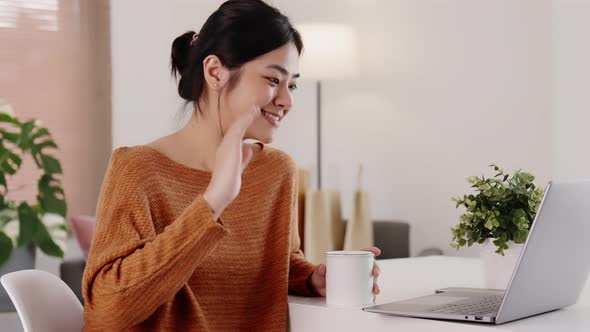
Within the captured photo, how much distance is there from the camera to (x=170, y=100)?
4.84 metres

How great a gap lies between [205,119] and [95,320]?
1.45 ft

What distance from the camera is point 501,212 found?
4.62 ft

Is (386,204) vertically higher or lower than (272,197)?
lower

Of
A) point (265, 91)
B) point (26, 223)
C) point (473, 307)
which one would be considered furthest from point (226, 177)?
point (26, 223)

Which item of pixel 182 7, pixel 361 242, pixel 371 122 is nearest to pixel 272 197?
pixel 361 242

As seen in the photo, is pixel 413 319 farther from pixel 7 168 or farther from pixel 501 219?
pixel 7 168

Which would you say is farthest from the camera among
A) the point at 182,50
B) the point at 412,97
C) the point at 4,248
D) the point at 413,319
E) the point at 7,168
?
the point at 412,97

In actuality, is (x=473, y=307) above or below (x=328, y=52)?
A: below

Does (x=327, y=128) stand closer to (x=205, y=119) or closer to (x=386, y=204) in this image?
(x=386, y=204)

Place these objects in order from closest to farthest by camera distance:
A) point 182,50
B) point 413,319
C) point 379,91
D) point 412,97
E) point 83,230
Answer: point 413,319 < point 182,50 < point 83,230 < point 412,97 < point 379,91

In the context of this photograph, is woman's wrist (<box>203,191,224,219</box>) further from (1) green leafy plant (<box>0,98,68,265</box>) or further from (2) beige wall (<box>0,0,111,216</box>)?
(2) beige wall (<box>0,0,111,216</box>)

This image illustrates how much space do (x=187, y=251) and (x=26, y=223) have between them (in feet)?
9.28

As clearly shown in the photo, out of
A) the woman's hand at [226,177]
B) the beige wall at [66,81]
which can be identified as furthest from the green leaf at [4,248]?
the woman's hand at [226,177]

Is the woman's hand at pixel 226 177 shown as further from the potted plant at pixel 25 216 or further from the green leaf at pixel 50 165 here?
the green leaf at pixel 50 165
